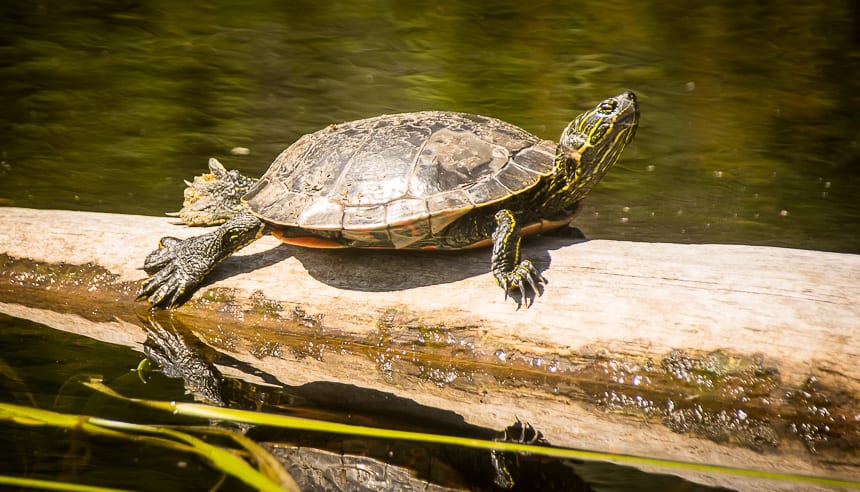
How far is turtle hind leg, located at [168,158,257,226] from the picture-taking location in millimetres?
3854

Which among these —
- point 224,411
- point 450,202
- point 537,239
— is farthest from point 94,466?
point 537,239

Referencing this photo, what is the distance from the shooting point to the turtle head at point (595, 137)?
3.39 meters

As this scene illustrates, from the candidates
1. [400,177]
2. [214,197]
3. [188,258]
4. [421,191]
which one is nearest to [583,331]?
[421,191]

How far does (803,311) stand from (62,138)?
20.8 feet

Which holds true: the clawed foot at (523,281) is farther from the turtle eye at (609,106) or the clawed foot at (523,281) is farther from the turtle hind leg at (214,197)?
the turtle hind leg at (214,197)

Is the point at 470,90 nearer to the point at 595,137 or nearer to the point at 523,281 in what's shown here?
the point at 595,137

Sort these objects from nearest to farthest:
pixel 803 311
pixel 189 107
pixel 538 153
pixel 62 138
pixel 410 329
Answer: pixel 803 311, pixel 410 329, pixel 538 153, pixel 62 138, pixel 189 107

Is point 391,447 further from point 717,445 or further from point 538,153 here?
point 538,153

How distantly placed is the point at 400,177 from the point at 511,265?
0.62 meters

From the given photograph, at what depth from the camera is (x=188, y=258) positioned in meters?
3.40

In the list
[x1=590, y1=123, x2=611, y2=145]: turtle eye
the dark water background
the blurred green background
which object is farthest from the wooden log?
the blurred green background

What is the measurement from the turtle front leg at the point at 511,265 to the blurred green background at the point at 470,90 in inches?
87.6

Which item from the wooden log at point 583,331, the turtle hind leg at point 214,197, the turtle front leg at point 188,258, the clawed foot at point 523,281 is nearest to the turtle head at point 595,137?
the wooden log at point 583,331

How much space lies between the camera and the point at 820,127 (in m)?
7.23
